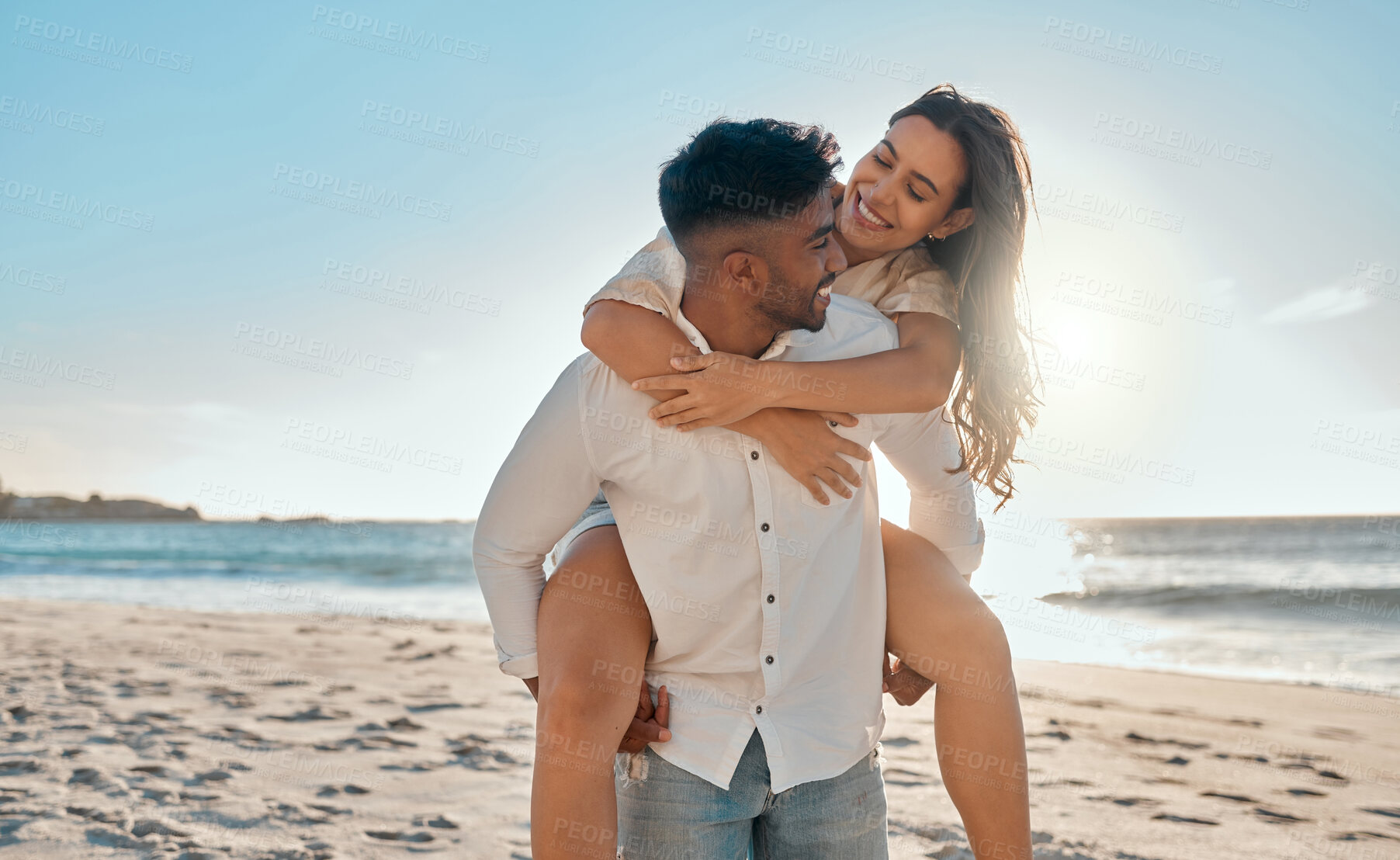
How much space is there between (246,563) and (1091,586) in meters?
21.3

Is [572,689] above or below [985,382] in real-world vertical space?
below

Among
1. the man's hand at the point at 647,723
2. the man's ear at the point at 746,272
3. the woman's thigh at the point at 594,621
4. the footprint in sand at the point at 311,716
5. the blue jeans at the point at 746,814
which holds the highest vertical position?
the man's ear at the point at 746,272

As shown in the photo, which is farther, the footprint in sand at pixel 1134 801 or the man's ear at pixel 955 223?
the footprint in sand at pixel 1134 801

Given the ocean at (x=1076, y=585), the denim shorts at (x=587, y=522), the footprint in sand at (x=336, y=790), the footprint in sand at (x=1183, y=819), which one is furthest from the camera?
the ocean at (x=1076, y=585)

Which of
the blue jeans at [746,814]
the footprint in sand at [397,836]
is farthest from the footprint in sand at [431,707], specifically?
the blue jeans at [746,814]

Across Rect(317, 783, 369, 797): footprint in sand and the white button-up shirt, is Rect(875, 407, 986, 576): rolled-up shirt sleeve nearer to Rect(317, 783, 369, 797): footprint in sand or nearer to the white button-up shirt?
the white button-up shirt

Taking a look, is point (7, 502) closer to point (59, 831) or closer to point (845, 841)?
point (59, 831)

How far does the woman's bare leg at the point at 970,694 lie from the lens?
197 centimetres

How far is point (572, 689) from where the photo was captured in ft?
5.45

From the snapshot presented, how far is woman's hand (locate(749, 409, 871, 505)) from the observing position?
5.75 ft

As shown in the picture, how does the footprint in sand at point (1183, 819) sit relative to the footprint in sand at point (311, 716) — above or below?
above

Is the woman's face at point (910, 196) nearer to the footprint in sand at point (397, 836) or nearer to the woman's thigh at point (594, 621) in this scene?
the woman's thigh at point (594, 621)

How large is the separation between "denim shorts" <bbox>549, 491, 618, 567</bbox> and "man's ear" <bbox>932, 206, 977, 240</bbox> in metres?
1.39

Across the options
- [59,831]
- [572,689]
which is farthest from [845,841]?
[59,831]
